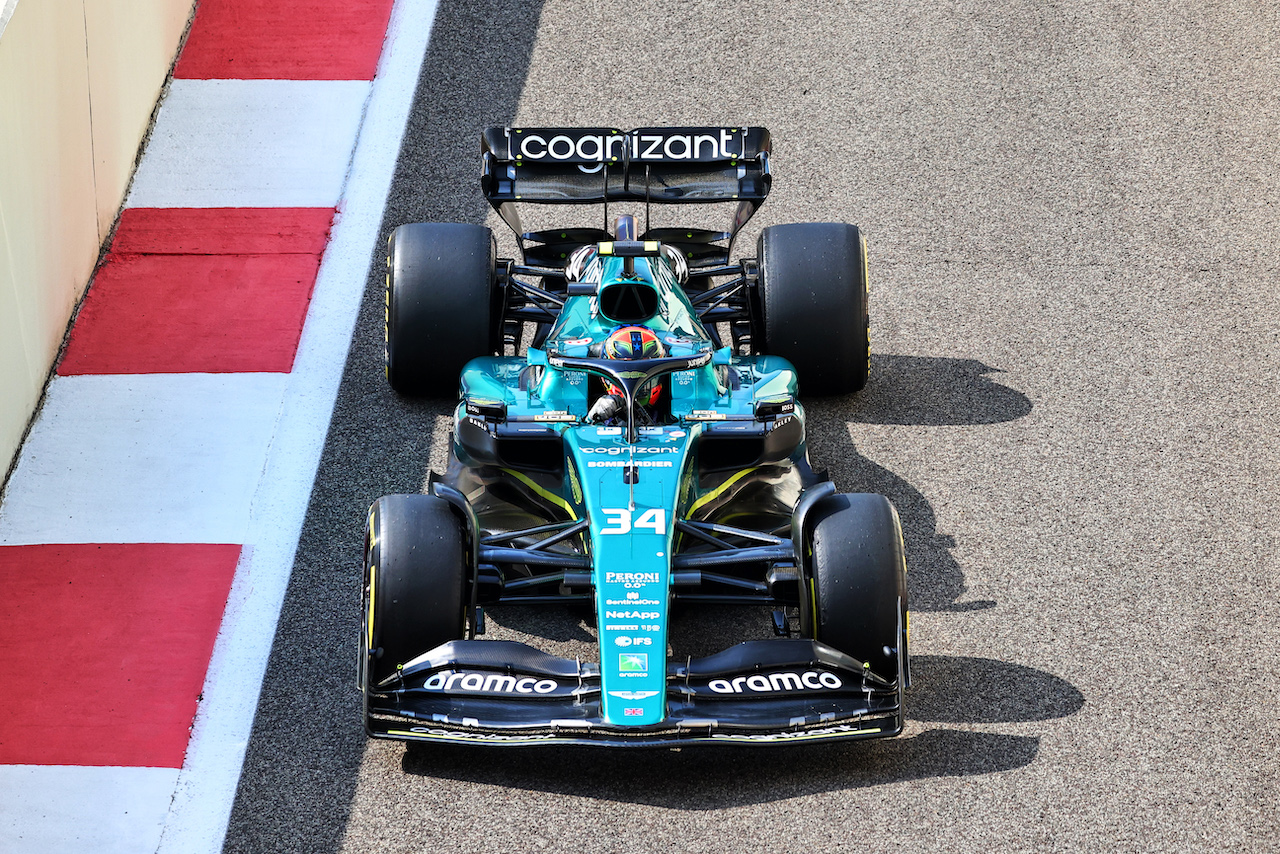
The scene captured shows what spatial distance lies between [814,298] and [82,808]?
388 centimetres

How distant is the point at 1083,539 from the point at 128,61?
619cm

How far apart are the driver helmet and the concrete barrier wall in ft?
9.45

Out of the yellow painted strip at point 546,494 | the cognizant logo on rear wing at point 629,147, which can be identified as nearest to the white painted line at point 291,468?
the yellow painted strip at point 546,494

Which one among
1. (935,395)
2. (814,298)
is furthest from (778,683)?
(935,395)

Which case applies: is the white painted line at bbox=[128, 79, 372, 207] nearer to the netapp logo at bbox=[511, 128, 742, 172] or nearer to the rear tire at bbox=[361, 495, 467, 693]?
the netapp logo at bbox=[511, 128, 742, 172]

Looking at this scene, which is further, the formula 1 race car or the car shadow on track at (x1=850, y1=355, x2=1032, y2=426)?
the car shadow on track at (x1=850, y1=355, x2=1032, y2=426)

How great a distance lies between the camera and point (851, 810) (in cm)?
557

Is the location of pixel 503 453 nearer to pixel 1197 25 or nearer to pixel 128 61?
pixel 128 61

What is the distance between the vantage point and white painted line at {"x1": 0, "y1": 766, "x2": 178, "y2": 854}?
5.55m

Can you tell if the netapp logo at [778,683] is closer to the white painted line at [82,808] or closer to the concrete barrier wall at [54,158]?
the white painted line at [82,808]

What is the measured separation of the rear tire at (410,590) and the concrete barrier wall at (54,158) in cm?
259

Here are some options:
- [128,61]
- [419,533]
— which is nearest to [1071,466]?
[419,533]

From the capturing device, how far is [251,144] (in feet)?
32.6

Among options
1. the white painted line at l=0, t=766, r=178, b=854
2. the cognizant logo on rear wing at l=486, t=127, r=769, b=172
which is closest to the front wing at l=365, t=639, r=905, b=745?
the white painted line at l=0, t=766, r=178, b=854
